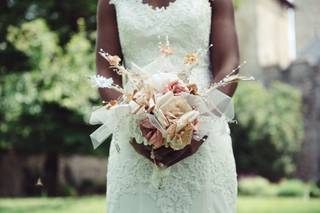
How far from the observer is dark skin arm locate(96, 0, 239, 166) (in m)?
2.49

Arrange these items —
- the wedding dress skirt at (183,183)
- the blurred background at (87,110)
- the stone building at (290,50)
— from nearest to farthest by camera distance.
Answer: the wedding dress skirt at (183,183) < the blurred background at (87,110) < the stone building at (290,50)

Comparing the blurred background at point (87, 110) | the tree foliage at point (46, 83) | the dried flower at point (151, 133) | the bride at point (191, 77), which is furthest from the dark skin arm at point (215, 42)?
the tree foliage at point (46, 83)

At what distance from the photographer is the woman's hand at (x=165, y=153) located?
7.50ft

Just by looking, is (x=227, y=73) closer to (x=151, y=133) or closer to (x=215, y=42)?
(x=215, y=42)

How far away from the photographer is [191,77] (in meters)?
2.51

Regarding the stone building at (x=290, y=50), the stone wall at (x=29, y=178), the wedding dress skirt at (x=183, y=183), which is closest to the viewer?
the wedding dress skirt at (x=183, y=183)

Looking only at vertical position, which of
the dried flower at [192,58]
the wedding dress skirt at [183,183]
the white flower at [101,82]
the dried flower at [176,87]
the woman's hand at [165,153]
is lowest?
the wedding dress skirt at [183,183]

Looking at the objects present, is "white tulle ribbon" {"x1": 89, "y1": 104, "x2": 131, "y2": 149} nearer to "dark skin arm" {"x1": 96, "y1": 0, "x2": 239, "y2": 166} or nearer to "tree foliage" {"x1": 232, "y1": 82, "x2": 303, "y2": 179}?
"dark skin arm" {"x1": 96, "y1": 0, "x2": 239, "y2": 166}

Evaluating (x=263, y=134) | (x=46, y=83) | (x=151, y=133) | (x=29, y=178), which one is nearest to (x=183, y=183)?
(x=151, y=133)

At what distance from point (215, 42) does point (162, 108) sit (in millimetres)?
447

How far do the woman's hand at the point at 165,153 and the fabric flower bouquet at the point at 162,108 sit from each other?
11 mm

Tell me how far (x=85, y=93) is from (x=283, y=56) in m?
22.2

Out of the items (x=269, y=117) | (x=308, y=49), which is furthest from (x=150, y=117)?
(x=308, y=49)

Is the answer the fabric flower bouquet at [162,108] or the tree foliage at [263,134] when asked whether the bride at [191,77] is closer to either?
the fabric flower bouquet at [162,108]
